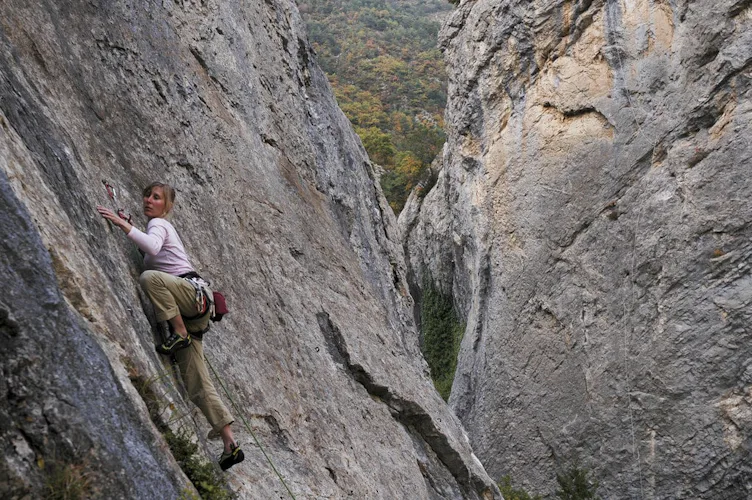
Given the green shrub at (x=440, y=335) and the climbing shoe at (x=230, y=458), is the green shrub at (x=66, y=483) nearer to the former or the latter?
the climbing shoe at (x=230, y=458)

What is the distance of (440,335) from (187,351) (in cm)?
2127

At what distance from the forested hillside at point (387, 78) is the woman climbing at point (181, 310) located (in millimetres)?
28913

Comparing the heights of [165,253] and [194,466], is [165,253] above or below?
above

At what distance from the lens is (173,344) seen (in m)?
4.63

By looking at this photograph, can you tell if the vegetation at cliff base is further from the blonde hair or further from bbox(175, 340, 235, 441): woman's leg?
the blonde hair

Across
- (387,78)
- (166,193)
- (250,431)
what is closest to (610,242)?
(250,431)

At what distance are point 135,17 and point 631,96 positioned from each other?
1302cm

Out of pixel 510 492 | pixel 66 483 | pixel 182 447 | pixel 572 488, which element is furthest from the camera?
pixel 510 492

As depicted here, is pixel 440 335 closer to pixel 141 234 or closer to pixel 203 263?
pixel 203 263

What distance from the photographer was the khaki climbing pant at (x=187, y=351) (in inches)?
183

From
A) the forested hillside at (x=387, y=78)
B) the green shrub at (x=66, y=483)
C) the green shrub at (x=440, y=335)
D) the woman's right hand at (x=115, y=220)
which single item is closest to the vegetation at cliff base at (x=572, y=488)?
the green shrub at (x=440, y=335)

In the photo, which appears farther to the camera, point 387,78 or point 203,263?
point 387,78

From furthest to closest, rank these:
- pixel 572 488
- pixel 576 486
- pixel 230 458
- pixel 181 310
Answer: pixel 572 488, pixel 576 486, pixel 181 310, pixel 230 458

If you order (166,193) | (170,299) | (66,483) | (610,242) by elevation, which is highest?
(166,193)
